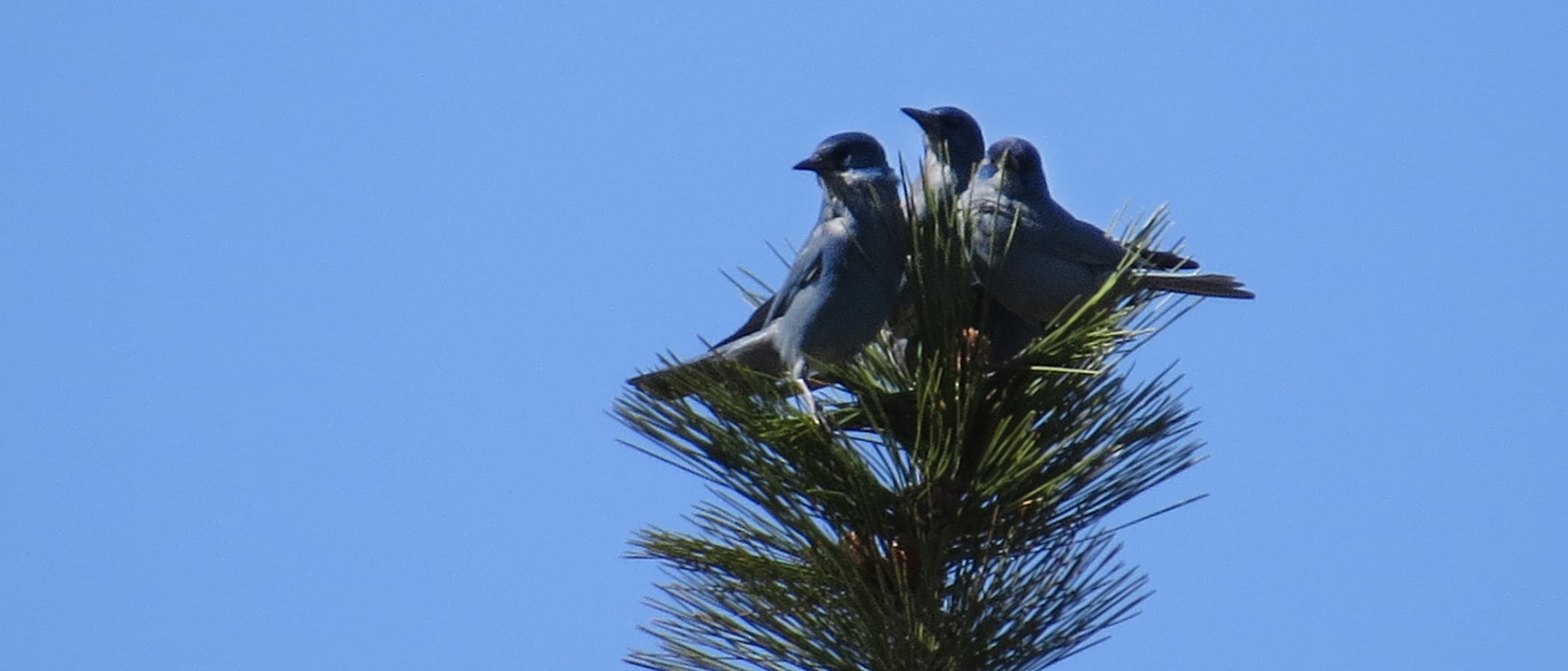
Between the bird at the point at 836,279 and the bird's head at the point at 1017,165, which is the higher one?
the bird's head at the point at 1017,165

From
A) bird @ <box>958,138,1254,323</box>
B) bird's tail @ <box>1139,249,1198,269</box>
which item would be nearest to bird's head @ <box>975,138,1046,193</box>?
bird @ <box>958,138,1254,323</box>

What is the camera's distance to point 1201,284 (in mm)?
4289

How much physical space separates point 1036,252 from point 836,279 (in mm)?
510

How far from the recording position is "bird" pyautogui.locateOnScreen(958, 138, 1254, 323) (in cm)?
355

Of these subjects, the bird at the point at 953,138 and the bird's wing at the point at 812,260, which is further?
the bird at the point at 953,138

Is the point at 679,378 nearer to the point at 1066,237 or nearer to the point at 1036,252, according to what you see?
the point at 1036,252

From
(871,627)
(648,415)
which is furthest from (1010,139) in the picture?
(871,627)

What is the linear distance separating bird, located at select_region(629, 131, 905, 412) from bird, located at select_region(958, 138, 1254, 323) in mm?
184

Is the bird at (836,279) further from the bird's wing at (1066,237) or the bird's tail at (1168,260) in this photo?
the bird's tail at (1168,260)

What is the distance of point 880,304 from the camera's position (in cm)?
350

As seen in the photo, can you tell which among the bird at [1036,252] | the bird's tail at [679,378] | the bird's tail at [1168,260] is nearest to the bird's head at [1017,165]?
the bird at [1036,252]

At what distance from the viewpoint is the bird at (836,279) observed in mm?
3488

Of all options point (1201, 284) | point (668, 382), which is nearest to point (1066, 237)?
point (1201, 284)

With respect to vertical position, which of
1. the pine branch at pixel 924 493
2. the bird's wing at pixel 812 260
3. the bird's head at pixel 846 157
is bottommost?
the pine branch at pixel 924 493
